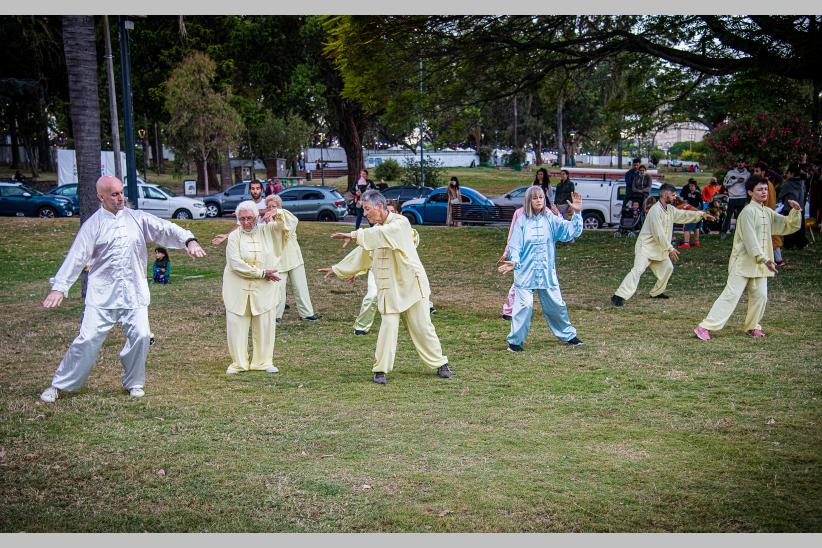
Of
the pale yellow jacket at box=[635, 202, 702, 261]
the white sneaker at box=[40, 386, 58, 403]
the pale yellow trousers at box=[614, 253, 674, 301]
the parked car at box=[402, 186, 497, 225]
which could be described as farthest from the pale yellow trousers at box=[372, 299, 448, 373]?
the parked car at box=[402, 186, 497, 225]

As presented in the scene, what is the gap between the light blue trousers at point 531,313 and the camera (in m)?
9.88

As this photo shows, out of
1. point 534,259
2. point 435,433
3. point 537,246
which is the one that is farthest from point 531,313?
point 435,433

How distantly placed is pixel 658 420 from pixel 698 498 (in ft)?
5.69

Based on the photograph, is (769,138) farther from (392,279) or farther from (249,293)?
(249,293)

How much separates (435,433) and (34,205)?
27759 mm

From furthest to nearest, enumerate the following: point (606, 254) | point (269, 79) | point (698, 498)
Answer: point (269, 79) < point (606, 254) < point (698, 498)

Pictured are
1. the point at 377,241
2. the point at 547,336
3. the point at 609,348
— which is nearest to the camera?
the point at 377,241

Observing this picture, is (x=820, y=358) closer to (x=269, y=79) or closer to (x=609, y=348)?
(x=609, y=348)

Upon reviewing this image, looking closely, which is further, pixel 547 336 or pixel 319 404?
pixel 547 336

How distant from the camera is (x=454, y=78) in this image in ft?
64.2

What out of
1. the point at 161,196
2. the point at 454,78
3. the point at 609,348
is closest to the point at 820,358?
the point at 609,348

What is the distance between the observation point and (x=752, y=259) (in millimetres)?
10055

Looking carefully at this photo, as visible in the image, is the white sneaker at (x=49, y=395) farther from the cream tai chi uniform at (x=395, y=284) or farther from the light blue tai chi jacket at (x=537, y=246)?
the light blue tai chi jacket at (x=537, y=246)

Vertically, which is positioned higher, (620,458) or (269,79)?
(269,79)
